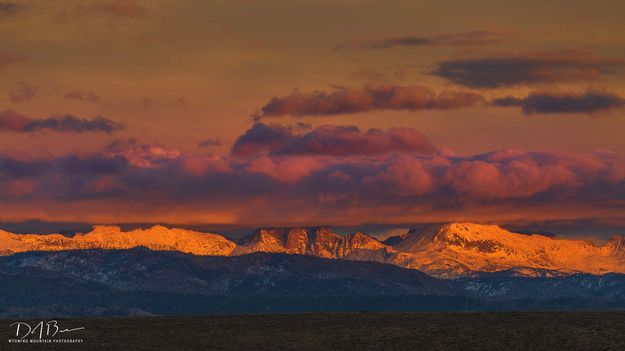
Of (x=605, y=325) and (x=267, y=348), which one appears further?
(x=605, y=325)

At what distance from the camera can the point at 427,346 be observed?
158 metres

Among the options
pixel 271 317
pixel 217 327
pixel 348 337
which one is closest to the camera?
pixel 348 337

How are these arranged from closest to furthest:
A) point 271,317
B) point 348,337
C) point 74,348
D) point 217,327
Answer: point 74,348, point 348,337, point 217,327, point 271,317

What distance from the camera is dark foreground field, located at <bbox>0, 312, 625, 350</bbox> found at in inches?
6201

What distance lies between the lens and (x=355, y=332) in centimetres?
16938

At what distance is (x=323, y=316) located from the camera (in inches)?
7598

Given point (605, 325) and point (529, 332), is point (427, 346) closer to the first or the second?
point (529, 332)

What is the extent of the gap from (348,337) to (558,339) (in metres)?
29.4

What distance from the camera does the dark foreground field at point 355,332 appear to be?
15750 cm

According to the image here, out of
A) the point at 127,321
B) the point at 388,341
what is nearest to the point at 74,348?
the point at 127,321

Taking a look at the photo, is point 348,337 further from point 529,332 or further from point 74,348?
point 74,348

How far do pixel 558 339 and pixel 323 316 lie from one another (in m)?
44.7

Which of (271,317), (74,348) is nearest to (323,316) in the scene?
(271,317)

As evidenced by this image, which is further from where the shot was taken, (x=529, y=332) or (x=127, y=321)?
(x=127, y=321)
